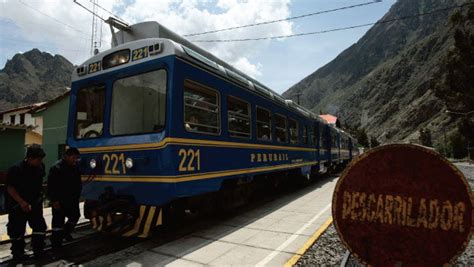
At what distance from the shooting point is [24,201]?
15.5 feet

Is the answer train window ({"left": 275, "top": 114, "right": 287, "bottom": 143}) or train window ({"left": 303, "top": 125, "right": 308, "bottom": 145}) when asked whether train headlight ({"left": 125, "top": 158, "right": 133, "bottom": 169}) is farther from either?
train window ({"left": 303, "top": 125, "right": 308, "bottom": 145})

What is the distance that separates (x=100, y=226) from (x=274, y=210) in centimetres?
445

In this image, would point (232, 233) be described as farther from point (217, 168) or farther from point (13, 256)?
point (13, 256)

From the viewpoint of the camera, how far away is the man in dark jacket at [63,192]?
5.23 meters

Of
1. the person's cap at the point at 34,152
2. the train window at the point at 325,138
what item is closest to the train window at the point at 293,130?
the train window at the point at 325,138

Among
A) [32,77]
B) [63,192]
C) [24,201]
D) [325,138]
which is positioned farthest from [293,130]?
[32,77]

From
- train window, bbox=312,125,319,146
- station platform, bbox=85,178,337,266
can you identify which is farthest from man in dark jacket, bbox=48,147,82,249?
train window, bbox=312,125,319,146

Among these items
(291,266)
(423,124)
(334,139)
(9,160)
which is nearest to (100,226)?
(291,266)

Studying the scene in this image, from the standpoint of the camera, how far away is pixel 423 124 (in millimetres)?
87688

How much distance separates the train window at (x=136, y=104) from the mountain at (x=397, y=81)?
1492 inches

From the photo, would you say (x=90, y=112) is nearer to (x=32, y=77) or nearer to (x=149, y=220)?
(x=149, y=220)

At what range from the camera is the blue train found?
16.9 feet

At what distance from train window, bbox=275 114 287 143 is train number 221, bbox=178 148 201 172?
413 centimetres

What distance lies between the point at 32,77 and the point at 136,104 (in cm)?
18537
